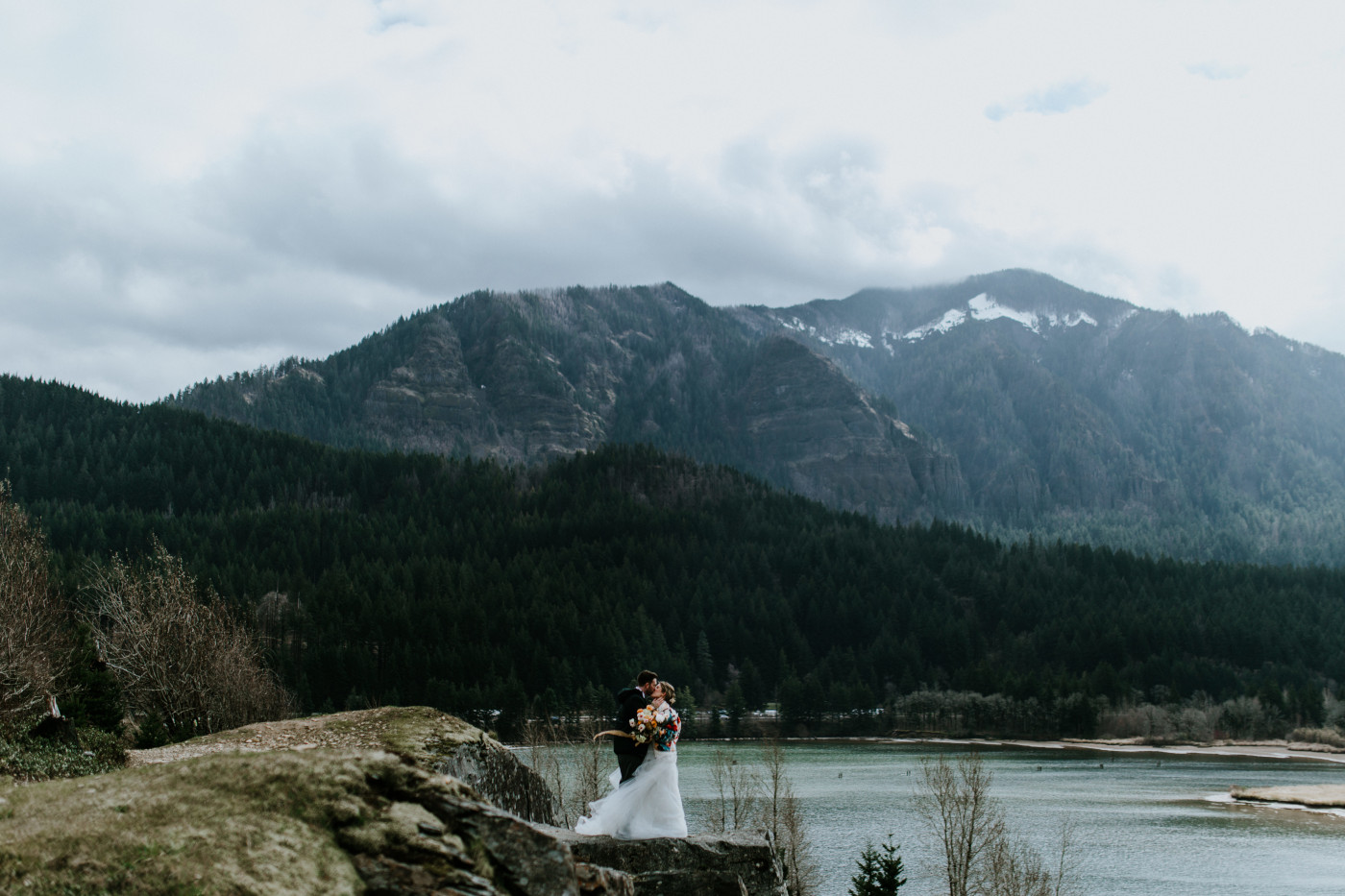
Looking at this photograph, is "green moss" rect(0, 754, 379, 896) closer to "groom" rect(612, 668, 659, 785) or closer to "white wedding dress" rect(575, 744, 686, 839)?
"groom" rect(612, 668, 659, 785)

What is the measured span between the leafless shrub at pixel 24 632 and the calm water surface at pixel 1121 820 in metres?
28.3

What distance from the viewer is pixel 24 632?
46.5 m

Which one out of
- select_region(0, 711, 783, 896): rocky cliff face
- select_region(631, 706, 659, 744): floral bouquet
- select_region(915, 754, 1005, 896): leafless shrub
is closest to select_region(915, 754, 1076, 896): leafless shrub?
select_region(915, 754, 1005, 896): leafless shrub

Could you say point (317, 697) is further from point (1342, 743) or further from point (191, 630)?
point (1342, 743)

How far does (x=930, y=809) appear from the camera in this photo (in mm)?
75812

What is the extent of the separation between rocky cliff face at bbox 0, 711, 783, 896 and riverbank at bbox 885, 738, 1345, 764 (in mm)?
152617

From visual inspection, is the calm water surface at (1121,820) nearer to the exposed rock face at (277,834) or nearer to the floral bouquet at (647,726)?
the floral bouquet at (647,726)

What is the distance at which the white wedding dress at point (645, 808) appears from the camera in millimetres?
19156

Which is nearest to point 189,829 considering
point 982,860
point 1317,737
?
point 982,860

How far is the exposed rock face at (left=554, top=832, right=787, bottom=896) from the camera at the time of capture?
1856cm

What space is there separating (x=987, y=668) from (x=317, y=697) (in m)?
111

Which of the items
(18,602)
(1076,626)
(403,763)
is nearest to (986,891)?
(403,763)

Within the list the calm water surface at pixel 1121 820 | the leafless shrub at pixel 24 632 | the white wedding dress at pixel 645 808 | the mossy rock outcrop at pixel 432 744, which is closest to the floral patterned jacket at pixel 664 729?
the white wedding dress at pixel 645 808

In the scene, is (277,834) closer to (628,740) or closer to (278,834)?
(278,834)
